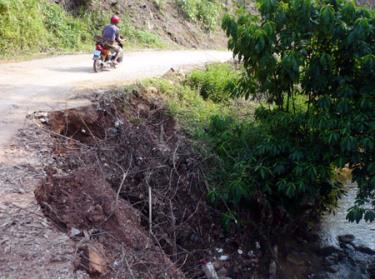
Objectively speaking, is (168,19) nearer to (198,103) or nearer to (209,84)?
(209,84)

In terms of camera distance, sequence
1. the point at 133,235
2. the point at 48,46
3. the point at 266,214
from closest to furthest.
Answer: the point at 133,235 → the point at 266,214 → the point at 48,46

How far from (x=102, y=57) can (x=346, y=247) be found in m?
7.19

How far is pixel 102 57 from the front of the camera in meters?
12.1

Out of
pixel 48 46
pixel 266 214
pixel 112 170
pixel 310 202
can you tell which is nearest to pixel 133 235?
pixel 112 170

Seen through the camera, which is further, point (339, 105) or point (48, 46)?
point (48, 46)

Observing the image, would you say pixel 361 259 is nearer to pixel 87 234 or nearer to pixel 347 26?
pixel 347 26

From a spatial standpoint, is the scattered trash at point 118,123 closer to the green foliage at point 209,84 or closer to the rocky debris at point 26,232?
the rocky debris at point 26,232

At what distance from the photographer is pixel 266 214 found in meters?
8.20

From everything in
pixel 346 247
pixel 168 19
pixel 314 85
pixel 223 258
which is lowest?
pixel 346 247

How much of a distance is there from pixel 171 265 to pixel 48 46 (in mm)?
12058

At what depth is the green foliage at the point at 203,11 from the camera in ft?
82.3

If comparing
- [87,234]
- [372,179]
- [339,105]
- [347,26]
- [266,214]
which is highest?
[347,26]

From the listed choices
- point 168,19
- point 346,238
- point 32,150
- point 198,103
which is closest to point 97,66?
point 198,103

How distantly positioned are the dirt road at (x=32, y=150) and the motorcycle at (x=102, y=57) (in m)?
0.26
